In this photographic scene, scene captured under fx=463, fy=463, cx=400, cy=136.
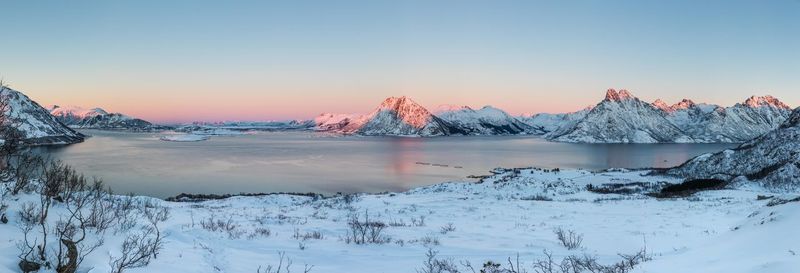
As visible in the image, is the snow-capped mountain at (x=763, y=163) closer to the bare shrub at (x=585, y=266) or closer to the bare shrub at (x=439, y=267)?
the bare shrub at (x=585, y=266)

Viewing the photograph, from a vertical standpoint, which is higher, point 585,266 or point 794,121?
point 794,121

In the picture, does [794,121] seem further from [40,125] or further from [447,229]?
[40,125]

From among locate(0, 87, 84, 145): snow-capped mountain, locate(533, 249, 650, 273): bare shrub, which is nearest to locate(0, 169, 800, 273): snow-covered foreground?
locate(533, 249, 650, 273): bare shrub

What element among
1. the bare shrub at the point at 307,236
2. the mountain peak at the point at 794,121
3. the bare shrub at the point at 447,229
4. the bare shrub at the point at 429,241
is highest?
the mountain peak at the point at 794,121

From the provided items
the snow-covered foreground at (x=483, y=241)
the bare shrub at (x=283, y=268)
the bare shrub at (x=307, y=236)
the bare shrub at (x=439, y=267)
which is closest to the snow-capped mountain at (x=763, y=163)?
the snow-covered foreground at (x=483, y=241)

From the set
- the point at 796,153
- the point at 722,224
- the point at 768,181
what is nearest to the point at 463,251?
the point at 722,224

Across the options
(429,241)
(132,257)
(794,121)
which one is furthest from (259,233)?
(794,121)

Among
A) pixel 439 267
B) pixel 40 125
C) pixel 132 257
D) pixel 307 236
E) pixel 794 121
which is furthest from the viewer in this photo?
pixel 40 125

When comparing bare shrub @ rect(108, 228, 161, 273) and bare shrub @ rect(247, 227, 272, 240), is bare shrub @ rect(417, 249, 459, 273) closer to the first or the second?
bare shrub @ rect(108, 228, 161, 273)

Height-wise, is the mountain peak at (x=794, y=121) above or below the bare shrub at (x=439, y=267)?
above

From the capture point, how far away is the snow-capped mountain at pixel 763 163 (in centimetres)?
3473

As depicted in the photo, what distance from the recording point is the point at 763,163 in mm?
42531

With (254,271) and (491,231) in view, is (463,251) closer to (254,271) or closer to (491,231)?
(491,231)

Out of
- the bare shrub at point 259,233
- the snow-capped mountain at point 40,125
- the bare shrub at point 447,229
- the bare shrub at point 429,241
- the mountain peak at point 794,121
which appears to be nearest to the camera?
the bare shrub at point 429,241
